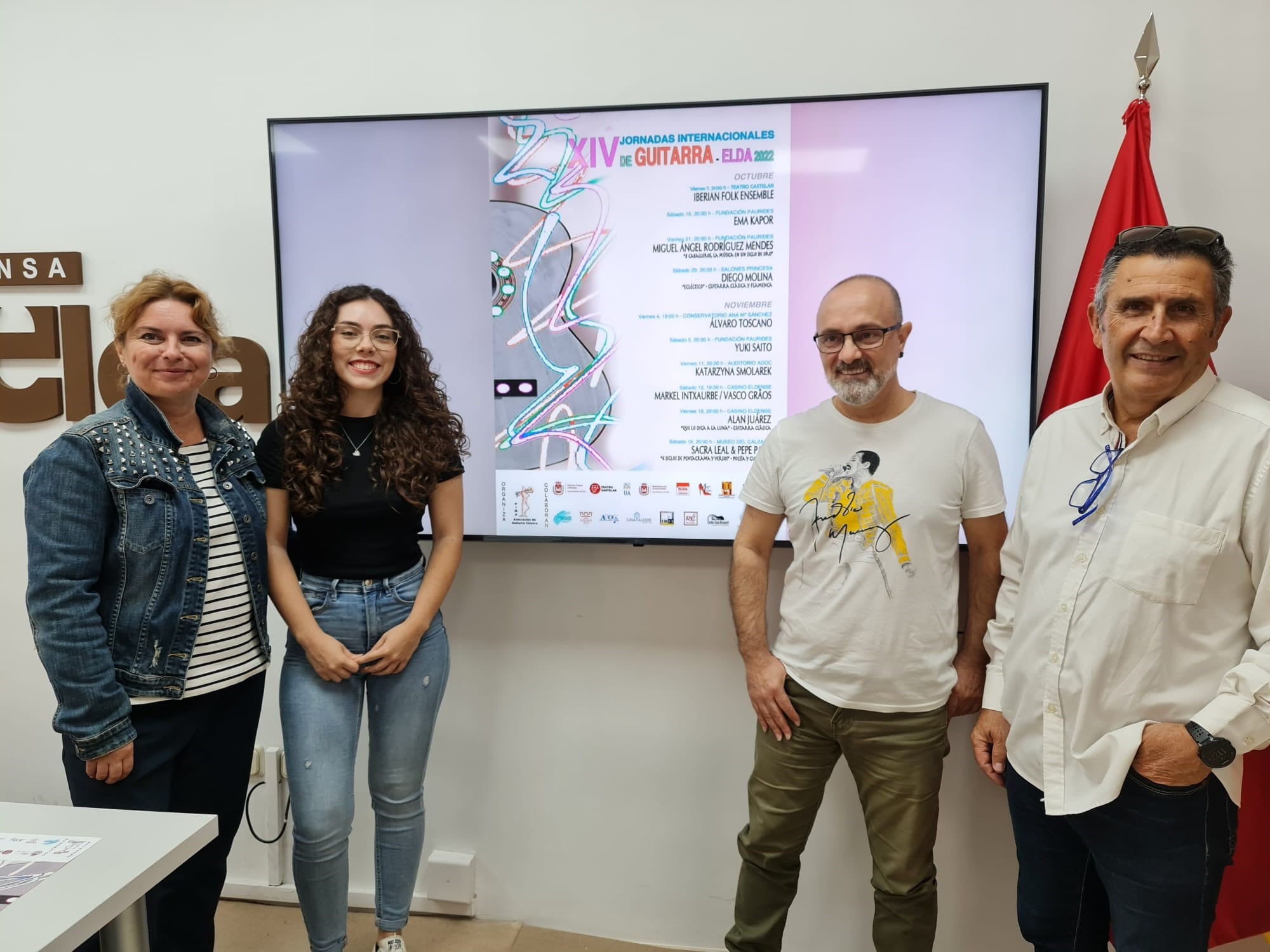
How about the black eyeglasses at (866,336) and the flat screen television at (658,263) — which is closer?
the black eyeglasses at (866,336)

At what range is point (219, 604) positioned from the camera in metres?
1.54

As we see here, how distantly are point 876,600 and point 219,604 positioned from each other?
137 cm

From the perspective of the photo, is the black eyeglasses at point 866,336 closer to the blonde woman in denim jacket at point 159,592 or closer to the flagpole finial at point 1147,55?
the flagpole finial at point 1147,55

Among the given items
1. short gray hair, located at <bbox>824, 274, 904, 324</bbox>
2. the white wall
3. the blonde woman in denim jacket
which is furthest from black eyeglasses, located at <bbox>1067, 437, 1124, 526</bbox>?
the blonde woman in denim jacket

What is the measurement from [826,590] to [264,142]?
200 cm

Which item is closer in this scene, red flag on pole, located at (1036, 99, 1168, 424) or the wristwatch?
the wristwatch

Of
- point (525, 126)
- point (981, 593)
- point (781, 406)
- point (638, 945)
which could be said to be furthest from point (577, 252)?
point (638, 945)

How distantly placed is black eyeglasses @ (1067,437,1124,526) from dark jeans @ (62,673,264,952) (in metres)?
1.70

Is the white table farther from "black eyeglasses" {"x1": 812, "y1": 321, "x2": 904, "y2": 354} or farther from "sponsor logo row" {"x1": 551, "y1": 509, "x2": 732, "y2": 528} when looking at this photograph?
"black eyeglasses" {"x1": 812, "y1": 321, "x2": 904, "y2": 354}

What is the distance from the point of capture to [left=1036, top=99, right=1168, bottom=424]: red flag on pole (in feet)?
5.75

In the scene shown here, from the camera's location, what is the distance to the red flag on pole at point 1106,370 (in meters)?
1.75

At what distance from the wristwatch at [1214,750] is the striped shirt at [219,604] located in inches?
69.7

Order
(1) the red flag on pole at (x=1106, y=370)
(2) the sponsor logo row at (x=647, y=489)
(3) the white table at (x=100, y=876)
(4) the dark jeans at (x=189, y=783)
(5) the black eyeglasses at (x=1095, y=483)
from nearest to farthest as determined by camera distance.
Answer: (3) the white table at (x=100, y=876)
(5) the black eyeglasses at (x=1095, y=483)
(4) the dark jeans at (x=189, y=783)
(1) the red flag on pole at (x=1106, y=370)
(2) the sponsor logo row at (x=647, y=489)

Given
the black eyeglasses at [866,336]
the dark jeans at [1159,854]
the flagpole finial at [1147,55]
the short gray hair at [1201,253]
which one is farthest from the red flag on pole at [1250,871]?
the flagpole finial at [1147,55]
